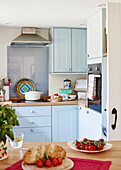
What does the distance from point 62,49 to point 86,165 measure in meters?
3.53

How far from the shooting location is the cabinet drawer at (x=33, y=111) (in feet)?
14.7

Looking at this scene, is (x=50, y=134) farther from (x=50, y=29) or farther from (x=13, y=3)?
(x=13, y=3)

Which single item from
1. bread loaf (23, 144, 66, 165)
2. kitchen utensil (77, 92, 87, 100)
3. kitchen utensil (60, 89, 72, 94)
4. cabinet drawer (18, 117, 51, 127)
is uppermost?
kitchen utensil (60, 89, 72, 94)

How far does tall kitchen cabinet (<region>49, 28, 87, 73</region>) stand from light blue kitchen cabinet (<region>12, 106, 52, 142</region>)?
81 centimetres

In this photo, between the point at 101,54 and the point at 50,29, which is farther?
the point at 50,29

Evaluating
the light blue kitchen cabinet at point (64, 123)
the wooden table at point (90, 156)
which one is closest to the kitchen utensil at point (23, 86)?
the light blue kitchen cabinet at point (64, 123)

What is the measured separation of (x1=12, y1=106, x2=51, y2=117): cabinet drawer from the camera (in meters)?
4.47

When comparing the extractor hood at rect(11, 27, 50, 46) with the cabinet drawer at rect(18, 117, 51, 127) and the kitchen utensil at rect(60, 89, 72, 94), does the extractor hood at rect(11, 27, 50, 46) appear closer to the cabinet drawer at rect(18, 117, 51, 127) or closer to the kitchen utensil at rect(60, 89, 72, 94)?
the kitchen utensil at rect(60, 89, 72, 94)

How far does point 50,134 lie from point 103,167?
3101 millimetres

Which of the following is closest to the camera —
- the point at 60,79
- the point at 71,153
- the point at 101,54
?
the point at 71,153

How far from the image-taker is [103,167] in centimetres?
155

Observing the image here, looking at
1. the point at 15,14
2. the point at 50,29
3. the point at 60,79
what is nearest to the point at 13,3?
the point at 15,14

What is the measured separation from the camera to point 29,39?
15.8 ft

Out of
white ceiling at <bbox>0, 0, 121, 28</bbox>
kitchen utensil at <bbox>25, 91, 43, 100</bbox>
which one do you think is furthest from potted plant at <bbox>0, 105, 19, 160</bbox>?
kitchen utensil at <bbox>25, 91, 43, 100</bbox>
